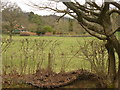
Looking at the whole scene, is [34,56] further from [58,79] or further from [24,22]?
[24,22]

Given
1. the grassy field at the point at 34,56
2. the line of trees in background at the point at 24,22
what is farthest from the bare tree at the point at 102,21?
the line of trees in background at the point at 24,22

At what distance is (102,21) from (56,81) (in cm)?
192

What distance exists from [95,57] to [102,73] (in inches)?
16.4

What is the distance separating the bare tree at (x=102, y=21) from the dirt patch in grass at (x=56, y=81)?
0.50 metres

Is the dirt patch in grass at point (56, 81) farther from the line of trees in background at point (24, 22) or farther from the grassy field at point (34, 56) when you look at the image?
the line of trees in background at point (24, 22)

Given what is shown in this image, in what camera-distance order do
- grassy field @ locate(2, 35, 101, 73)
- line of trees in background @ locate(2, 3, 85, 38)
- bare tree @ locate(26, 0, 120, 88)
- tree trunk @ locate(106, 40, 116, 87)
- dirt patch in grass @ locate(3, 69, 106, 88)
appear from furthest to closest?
line of trees in background @ locate(2, 3, 85, 38)
grassy field @ locate(2, 35, 101, 73)
dirt patch in grass @ locate(3, 69, 106, 88)
tree trunk @ locate(106, 40, 116, 87)
bare tree @ locate(26, 0, 120, 88)

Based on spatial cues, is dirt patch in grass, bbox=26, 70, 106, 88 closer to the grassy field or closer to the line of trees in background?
the grassy field

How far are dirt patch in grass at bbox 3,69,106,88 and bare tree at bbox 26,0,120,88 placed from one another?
499 mm

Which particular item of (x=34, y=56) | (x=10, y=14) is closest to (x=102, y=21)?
(x=34, y=56)

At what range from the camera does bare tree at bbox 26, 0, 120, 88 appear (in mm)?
3129

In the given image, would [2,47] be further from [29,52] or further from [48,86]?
[48,86]

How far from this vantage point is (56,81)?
4.00 m

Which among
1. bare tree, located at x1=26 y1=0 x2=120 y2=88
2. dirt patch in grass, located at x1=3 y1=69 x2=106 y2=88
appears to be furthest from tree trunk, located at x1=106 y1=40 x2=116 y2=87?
dirt patch in grass, located at x1=3 y1=69 x2=106 y2=88

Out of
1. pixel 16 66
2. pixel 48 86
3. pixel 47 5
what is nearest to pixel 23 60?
pixel 16 66
